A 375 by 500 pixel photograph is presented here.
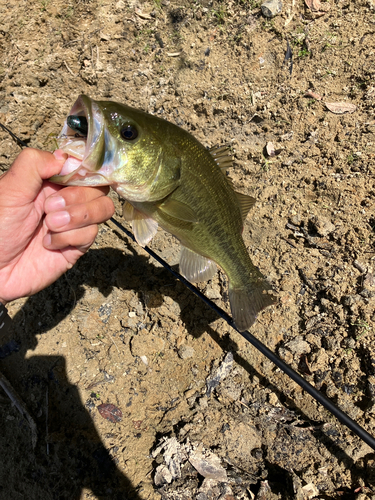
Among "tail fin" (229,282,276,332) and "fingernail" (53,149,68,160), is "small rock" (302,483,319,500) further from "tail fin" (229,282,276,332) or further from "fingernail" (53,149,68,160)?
"fingernail" (53,149,68,160)

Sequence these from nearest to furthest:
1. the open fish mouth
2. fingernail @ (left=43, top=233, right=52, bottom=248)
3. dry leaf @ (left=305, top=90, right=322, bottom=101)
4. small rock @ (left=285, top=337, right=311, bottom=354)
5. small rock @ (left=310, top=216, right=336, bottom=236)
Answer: the open fish mouth → fingernail @ (left=43, top=233, right=52, bottom=248) → small rock @ (left=285, top=337, right=311, bottom=354) → small rock @ (left=310, top=216, right=336, bottom=236) → dry leaf @ (left=305, top=90, right=322, bottom=101)

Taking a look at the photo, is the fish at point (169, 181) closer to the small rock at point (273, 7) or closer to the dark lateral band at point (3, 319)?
the dark lateral band at point (3, 319)

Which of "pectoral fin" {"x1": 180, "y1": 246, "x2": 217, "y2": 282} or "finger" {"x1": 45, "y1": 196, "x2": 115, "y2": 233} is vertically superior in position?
"finger" {"x1": 45, "y1": 196, "x2": 115, "y2": 233}

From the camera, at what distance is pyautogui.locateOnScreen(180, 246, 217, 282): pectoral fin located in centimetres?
245

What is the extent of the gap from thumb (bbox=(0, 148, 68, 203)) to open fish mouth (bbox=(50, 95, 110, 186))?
6cm

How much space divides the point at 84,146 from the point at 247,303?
5.02ft

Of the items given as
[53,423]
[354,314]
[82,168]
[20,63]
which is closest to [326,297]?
[354,314]

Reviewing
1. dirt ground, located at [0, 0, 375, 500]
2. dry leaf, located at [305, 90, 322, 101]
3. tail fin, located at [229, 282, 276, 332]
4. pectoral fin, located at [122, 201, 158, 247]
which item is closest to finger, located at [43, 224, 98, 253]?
pectoral fin, located at [122, 201, 158, 247]

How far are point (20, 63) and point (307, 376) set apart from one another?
4.75 meters

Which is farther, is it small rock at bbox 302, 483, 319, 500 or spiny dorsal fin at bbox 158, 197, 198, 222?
small rock at bbox 302, 483, 319, 500

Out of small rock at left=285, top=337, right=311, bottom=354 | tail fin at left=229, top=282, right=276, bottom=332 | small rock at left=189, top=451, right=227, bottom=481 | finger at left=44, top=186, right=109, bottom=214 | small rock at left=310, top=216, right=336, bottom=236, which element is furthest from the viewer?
small rock at left=310, top=216, right=336, bottom=236

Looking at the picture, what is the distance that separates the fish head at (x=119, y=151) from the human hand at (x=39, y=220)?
0.14m

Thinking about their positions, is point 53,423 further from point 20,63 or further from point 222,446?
point 20,63

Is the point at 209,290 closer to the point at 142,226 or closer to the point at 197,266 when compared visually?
the point at 197,266
